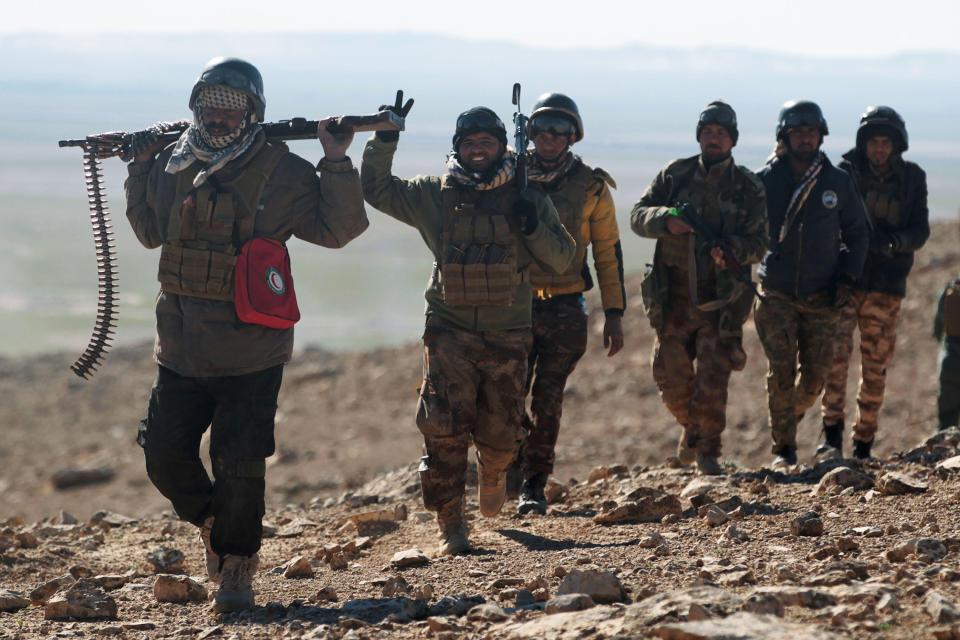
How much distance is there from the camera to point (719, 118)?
858 centimetres

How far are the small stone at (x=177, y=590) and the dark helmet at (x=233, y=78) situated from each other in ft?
6.24

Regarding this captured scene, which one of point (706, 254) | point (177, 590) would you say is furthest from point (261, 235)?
point (706, 254)

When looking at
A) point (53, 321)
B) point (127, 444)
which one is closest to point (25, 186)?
point (53, 321)

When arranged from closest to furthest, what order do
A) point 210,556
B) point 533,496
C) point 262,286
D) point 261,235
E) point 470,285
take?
point 262,286, point 261,235, point 210,556, point 470,285, point 533,496

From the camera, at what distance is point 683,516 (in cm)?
782

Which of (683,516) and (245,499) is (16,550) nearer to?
(245,499)

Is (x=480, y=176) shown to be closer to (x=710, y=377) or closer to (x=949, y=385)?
(x=710, y=377)

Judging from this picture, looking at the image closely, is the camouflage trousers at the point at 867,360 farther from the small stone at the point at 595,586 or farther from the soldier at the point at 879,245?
the small stone at the point at 595,586

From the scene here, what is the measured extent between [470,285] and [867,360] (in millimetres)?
3704

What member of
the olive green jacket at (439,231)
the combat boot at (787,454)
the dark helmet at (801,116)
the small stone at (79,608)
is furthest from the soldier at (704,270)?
the small stone at (79,608)

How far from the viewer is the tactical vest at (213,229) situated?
625 cm

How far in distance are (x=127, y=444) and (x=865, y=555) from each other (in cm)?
1646

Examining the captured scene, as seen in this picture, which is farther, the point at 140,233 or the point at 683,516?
the point at 683,516

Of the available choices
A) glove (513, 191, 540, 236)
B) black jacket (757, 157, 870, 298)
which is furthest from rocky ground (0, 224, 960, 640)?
glove (513, 191, 540, 236)
